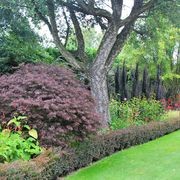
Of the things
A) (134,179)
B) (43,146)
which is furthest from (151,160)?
(43,146)

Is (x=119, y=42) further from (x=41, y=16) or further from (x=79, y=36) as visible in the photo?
(x=41, y=16)

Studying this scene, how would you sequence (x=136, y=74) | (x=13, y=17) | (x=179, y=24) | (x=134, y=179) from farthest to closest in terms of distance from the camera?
(x=136, y=74) < (x=179, y=24) < (x=13, y=17) < (x=134, y=179)

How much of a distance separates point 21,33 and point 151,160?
5.23 m

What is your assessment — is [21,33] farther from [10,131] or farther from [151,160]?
[151,160]

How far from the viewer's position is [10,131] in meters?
7.98

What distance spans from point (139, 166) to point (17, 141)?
3.10 metres

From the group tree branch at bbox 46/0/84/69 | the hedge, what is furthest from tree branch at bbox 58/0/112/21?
the hedge

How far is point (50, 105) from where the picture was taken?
27.2ft

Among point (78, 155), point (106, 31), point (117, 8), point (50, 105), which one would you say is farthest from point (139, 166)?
point (117, 8)

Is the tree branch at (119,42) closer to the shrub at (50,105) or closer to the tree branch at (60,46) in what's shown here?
the tree branch at (60,46)

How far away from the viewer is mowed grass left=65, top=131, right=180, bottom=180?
8164 mm

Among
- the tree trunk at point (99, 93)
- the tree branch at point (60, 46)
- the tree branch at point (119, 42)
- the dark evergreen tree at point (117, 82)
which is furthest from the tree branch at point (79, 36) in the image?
the dark evergreen tree at point (117, 82)

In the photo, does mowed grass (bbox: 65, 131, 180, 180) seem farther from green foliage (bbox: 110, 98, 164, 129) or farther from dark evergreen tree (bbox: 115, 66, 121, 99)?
dark evergreen tree (bbox: 115, 66, 121, 99)

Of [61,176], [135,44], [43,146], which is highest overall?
[135,44]
